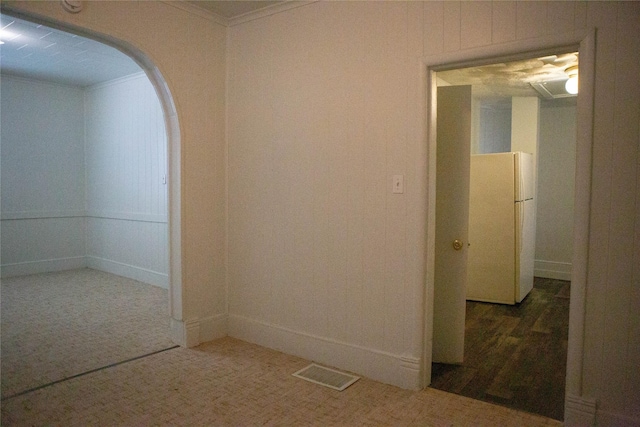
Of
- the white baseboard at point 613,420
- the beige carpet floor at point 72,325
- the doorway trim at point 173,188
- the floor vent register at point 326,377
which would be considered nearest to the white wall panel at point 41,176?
the beige carpet floor at point 72,325

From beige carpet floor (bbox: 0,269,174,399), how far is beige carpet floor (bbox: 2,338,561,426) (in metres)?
0.26

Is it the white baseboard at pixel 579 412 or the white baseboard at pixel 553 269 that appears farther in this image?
the white baseboard at pixel 553 269

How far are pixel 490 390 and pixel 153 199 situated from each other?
4.27 m

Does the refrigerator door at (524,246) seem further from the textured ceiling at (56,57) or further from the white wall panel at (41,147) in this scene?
the white wall panel at (41,147)

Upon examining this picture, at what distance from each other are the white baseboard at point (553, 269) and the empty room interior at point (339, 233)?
65.6 inches

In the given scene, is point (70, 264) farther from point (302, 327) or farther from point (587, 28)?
point (587, 28)

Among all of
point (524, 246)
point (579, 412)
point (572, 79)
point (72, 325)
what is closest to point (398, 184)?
point (579, 412)

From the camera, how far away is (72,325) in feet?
13.1

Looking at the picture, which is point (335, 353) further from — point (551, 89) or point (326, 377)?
point (551, 89)

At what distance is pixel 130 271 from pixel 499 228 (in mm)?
4532

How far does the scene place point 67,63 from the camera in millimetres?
5246

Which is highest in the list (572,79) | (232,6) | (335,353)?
(232,6)

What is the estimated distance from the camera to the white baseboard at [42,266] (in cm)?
594

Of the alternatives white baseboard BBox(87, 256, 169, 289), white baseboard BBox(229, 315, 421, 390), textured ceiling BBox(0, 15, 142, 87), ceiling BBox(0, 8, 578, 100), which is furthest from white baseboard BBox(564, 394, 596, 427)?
textured ceiling BBox(0, 15, 142, 87)
